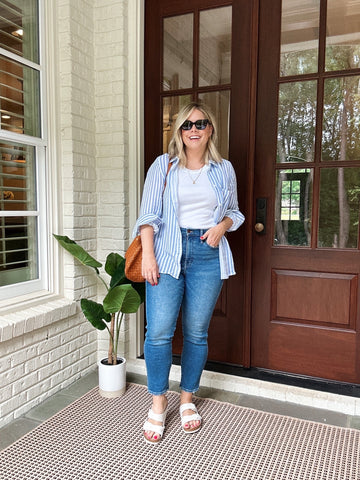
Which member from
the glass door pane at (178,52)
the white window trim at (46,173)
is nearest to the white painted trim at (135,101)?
the glass door pane at (178,52)

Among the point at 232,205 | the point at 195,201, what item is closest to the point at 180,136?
the point at 195,201

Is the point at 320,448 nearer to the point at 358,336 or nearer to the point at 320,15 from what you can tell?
the point at 358,336

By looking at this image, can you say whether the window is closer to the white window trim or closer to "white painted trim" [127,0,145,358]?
the white window trim

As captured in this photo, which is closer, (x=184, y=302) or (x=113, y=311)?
(x=184, y=302)

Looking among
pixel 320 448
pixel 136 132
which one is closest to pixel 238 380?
pixel 320 448

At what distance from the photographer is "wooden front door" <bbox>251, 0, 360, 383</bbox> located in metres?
2.09

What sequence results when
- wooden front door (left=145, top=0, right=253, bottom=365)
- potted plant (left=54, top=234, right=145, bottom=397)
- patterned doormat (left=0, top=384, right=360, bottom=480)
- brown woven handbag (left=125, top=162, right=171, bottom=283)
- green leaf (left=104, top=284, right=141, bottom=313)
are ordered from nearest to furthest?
patterned doormat (left=0, top=384, right=360, bottom=480), brown woven handbag (left=125, top=162, right=171, bottom=283), green leaf (left=104, top=284, right=141, bottom=313), potted plant (left=54, top=234, right=145, bottom=397), wooden front door (left=145, top=0, right=253, bottom=365)

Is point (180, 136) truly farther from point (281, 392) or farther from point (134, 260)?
point (281, 392)

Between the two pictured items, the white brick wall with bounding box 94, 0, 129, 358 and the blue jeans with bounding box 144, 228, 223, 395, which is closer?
the blue jeans with bounding box 144, 228, 223, 395

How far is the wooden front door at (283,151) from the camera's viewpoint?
2.11 m

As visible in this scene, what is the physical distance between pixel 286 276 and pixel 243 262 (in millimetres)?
266

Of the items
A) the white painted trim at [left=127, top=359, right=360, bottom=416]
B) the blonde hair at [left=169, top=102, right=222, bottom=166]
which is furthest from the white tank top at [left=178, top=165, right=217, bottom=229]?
the white painted trim at [left=127, top=359, right=360, bottom=416]

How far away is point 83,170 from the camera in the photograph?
233cm

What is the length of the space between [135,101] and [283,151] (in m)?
0.96
